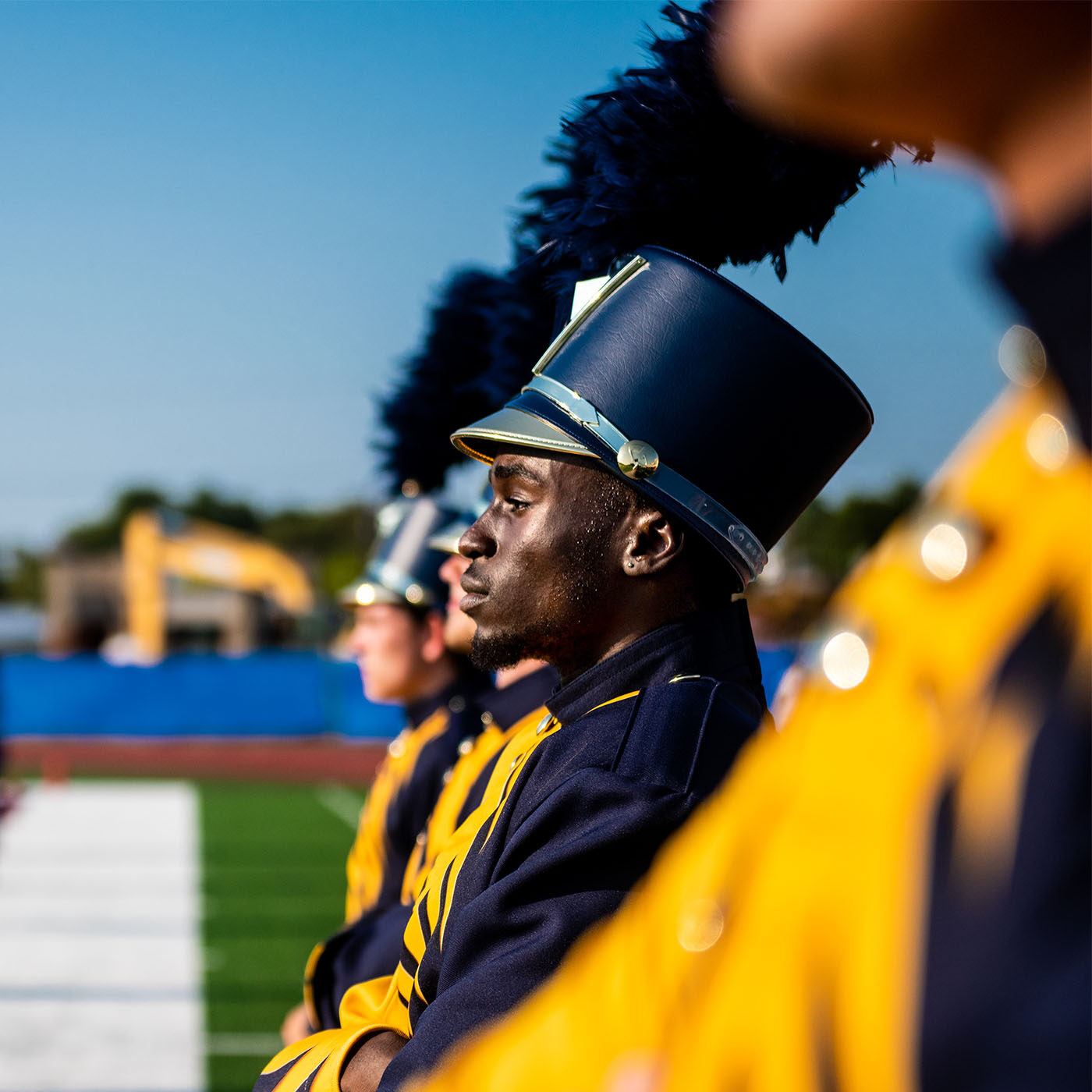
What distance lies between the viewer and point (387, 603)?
4.77m

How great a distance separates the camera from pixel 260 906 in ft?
31.1

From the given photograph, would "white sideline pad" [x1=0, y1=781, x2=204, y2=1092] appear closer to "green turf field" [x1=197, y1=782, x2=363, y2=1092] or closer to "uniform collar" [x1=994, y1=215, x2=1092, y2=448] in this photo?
"green turf field" [x1=197, y1=782, x2=363, y2=1092]

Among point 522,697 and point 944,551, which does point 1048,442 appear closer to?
point 944,551

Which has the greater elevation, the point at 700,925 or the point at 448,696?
the point at 700,925

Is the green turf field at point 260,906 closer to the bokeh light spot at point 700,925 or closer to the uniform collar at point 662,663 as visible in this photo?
the uniform collar at point 662,663

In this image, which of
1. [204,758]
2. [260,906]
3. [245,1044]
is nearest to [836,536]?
[204,758]

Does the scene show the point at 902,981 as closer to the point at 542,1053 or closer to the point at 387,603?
the point at 542,1053

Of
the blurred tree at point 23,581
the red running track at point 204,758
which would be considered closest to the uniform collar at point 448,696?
the red running track at point 204,758

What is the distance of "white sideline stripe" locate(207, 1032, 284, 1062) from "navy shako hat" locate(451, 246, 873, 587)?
4.57 m

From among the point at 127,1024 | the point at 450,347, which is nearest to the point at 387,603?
the point at 450,347

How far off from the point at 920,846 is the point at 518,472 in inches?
57.6

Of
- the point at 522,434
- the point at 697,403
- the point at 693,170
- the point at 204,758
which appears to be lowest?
the point at 204,758

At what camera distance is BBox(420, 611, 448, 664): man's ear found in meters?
4.67

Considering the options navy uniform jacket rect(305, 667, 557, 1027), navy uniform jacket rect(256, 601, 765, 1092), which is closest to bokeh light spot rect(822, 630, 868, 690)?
navy uniform jacket rect(256, 601, 765, 1092)
